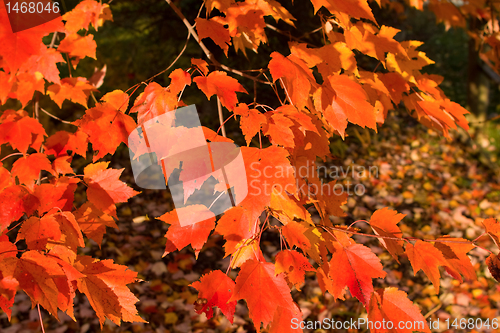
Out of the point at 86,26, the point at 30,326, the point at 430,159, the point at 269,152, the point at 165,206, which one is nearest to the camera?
the point at 269,152

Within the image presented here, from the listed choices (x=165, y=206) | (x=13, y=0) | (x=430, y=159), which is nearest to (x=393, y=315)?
(x=13, y=0)

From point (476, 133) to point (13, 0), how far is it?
469cm

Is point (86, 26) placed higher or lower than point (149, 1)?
lower

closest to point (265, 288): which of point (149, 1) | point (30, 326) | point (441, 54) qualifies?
point (30, 326)

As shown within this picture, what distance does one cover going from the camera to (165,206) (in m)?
3.14

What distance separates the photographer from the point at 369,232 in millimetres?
2969

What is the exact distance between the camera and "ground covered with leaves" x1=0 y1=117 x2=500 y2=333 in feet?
6.98

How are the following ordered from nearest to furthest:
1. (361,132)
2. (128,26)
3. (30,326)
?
1. (30,326)
2. (128,26)
3. (361,132)

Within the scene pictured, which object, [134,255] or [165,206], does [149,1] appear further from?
[134,255]

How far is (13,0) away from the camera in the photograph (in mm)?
940

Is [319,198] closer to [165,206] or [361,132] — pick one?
[165,206]

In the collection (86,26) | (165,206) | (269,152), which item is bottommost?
(165,206)

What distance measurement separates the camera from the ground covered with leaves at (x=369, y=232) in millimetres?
2129

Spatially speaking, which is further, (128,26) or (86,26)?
(128,26)
